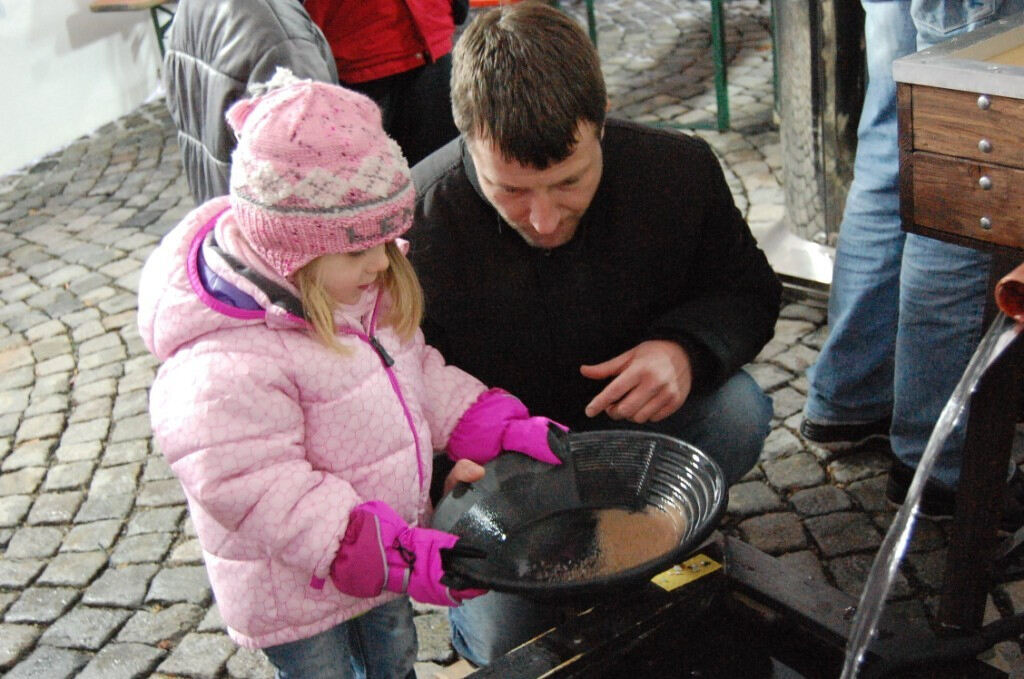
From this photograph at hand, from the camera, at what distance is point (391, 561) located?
179 cm

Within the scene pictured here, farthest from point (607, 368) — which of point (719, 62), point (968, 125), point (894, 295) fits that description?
point (719, 62)

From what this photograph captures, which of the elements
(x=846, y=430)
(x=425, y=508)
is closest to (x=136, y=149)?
(x=846, y=430)

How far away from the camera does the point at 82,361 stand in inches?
173

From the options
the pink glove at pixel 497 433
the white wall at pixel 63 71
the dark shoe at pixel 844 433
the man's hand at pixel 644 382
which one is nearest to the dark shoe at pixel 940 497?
the dark shoe at pixel 844 433

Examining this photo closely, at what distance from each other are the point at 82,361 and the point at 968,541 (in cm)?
328

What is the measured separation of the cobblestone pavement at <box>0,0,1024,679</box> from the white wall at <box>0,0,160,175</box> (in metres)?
0.67

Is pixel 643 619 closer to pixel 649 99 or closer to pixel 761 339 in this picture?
pixel 761 339

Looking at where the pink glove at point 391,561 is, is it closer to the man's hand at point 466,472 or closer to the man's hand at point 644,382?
the man's hand at point 466,472

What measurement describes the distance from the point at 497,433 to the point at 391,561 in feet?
1.28

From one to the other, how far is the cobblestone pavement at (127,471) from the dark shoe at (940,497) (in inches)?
1.6

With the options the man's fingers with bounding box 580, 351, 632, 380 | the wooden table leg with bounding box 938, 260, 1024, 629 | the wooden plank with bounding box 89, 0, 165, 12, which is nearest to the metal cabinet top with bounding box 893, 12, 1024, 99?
the wooden table leg with bounding box 938, 260, 1024, 629

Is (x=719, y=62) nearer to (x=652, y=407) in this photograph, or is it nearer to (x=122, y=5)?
(x=122, y=5)

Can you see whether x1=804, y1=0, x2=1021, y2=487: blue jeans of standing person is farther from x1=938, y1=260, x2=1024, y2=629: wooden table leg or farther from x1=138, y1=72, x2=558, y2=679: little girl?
x1=138, y1=72, x2=558, y2=679: little girl

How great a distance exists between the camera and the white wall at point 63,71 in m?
6.76
